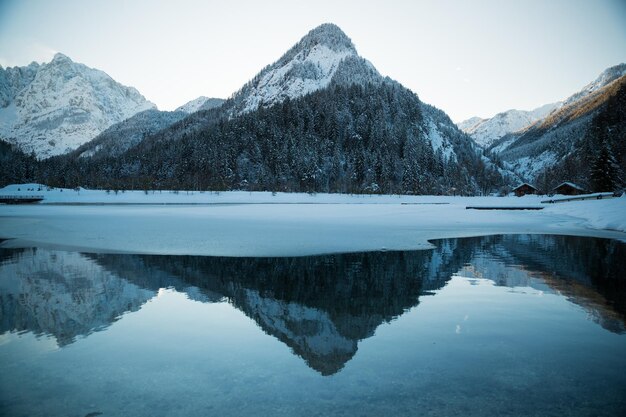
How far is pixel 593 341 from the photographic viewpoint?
22.4 feet

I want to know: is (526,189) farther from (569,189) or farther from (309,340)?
(309,340)

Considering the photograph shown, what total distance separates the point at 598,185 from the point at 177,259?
259 ft

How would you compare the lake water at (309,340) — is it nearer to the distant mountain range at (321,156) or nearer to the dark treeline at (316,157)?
the distant mountain range at (321,156)

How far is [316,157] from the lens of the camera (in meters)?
126

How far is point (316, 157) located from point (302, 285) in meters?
116

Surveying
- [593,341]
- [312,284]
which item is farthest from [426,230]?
[593,341]

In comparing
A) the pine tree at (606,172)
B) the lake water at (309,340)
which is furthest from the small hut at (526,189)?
the lake water at (309,340)

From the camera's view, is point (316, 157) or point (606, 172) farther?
point (316, 157)

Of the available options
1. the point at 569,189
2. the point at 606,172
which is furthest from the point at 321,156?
the point at 606,172

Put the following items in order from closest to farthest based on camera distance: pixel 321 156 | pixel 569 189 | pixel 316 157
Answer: pixel 569 189
pixel 316 157
pixel 321 156

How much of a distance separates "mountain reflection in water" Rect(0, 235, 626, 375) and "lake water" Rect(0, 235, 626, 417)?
0.23 ft

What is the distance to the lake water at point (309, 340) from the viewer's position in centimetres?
481

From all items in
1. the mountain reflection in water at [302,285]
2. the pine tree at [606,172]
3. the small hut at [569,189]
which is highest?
the pine tree at [606,172]

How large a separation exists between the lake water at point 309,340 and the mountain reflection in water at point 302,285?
69mm
